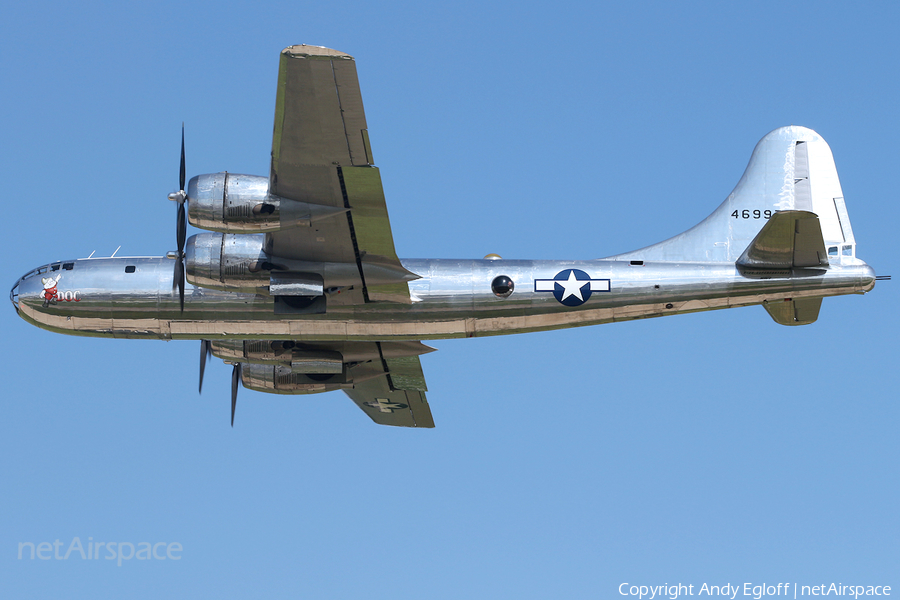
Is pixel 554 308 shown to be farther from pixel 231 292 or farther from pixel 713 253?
pixel 231 292

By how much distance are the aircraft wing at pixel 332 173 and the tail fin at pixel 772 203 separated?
235 inches

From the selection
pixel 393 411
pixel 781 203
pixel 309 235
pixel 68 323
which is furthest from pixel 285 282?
pixel 781 203

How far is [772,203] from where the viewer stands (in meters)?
25.1

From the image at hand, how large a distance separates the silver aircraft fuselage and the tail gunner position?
3 centimetres

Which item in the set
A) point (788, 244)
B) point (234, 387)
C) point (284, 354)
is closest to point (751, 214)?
point (788, 244)

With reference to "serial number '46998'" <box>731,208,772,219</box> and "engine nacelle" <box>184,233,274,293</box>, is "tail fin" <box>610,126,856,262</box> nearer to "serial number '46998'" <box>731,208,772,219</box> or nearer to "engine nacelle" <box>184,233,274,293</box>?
"serial number '46998'" <box>731,208,772,219</box>

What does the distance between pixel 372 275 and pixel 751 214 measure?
9822mm

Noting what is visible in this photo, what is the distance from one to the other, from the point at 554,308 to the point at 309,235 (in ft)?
19.7

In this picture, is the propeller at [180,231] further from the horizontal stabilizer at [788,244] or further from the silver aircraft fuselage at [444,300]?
the horizontal stabilizer at [788,244]

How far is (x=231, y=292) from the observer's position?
75.8ft

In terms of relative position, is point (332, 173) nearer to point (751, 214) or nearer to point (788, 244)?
point (788, 244)

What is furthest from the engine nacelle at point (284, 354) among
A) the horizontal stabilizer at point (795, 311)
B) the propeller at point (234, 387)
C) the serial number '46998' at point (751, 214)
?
the horizontal stabilizer at point (795, 311)

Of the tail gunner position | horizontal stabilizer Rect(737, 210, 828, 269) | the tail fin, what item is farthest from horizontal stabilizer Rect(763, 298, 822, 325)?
horizontal stabilizer Rect(737, 210, 828, 269)

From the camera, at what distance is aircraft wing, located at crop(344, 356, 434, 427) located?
2744 centimetres
